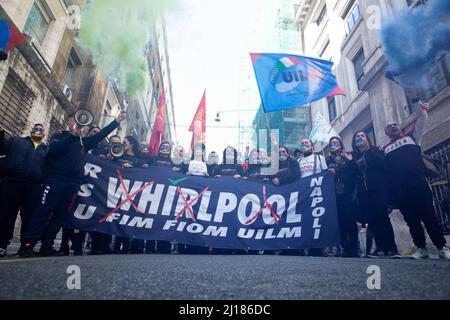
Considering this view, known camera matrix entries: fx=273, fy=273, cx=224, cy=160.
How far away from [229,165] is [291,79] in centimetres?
354

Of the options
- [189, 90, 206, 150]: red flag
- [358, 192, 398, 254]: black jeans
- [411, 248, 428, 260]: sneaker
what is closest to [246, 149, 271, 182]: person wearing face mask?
[358, 192, 398, 254]: black jeans

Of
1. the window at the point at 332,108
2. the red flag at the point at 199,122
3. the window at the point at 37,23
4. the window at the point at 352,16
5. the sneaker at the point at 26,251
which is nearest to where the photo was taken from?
the sneaker at the point at 26,251

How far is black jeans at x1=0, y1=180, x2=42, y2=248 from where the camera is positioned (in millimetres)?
3523

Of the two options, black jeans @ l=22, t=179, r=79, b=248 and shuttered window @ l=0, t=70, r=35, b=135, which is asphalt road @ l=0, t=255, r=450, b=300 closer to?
black jeans @ l=22, t=179, r=79, b=248

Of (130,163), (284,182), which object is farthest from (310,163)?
(130,163)

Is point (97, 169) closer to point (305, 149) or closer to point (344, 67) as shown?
point (305, 149)

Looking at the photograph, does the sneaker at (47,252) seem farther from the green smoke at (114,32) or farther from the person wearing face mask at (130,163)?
the green smoke at (114,32)

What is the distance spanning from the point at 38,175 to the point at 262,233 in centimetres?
353

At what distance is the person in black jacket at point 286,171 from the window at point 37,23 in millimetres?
9222

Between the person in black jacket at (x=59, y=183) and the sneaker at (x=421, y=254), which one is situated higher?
the person in black jacket at (x=59, y=183)

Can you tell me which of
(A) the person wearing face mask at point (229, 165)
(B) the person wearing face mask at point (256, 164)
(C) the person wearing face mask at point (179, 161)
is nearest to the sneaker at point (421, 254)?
(B) the person wearing face mask at point (256, 164)

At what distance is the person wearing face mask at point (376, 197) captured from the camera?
422 centimetres
